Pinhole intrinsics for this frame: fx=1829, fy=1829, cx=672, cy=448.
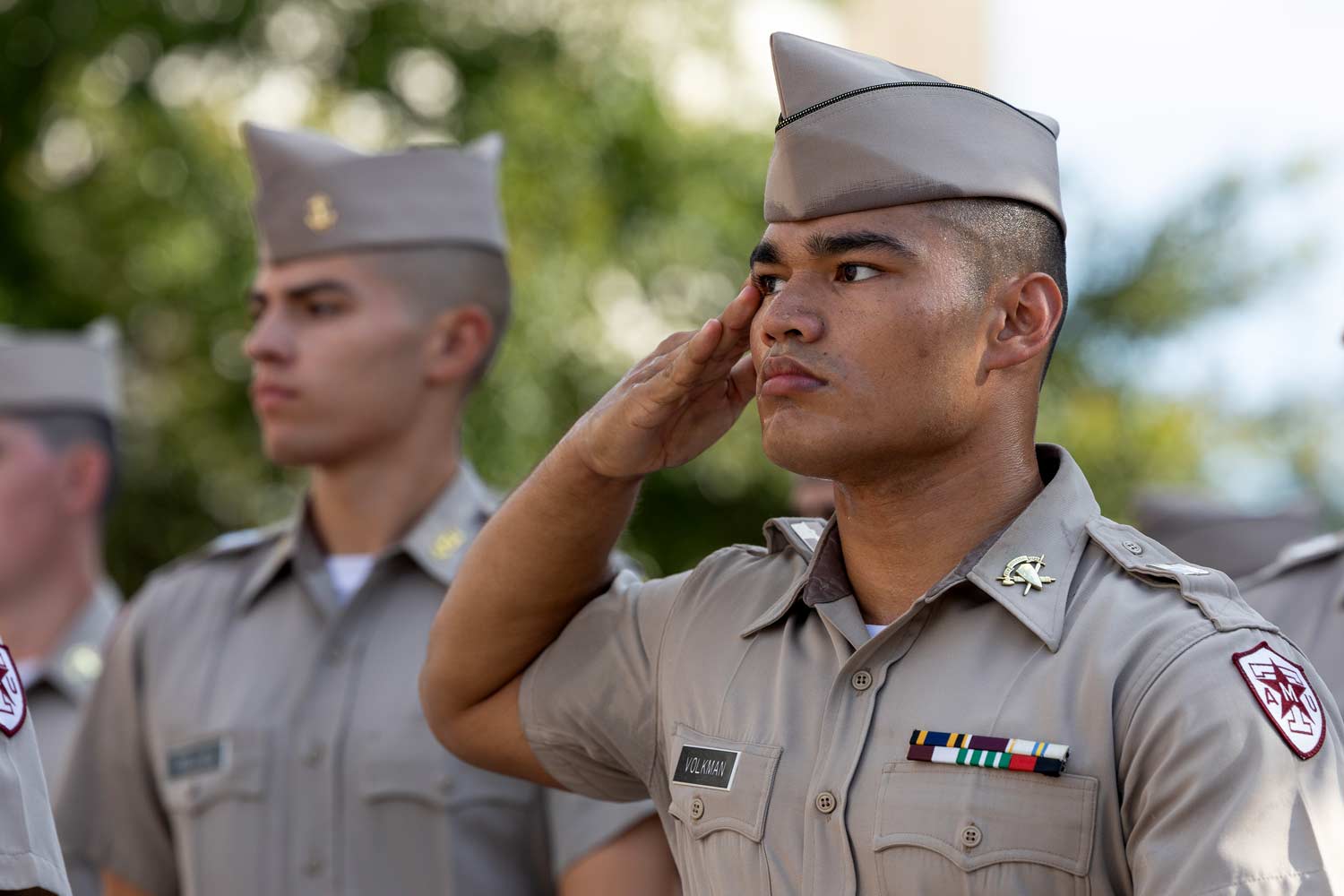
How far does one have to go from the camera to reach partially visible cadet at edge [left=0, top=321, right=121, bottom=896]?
5.41 m

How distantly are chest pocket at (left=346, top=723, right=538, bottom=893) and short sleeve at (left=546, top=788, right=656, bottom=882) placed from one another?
0.11 metres

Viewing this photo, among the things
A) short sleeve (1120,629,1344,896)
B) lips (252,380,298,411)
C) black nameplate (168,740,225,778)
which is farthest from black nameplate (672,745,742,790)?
lips (252,380,298,411)

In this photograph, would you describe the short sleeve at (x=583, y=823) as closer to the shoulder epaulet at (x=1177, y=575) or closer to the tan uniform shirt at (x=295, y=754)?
the tan uniform shirt at (x=295, y=754)

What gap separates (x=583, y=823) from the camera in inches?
143

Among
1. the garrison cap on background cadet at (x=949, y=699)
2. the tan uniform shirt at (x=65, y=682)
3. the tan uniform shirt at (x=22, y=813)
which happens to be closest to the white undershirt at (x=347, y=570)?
the tan uniform shirt at (x=65, y=682)

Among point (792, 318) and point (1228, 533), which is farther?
point (1228, 533)

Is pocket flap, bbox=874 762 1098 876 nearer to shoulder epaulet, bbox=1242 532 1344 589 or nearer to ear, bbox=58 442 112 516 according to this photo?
shoulder epaulet, bbox=1242 532 1344 589

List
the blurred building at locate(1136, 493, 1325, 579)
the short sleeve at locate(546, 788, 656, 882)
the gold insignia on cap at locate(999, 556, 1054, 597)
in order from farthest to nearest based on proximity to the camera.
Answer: the blurred building at locate(1136, 493, 1325, 579) → the short sleeve at locate(546, 788, 656, 882) → the gold insignia on cap at locate(999, 556, 1054, 597)

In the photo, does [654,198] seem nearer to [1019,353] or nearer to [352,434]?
[352,434]

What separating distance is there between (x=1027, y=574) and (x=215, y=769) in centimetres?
213

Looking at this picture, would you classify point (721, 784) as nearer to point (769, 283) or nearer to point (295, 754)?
point (769, 283)

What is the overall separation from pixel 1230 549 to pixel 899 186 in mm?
3162

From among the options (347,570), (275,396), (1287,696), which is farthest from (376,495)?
(1287,696)

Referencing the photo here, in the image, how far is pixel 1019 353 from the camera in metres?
2.56
